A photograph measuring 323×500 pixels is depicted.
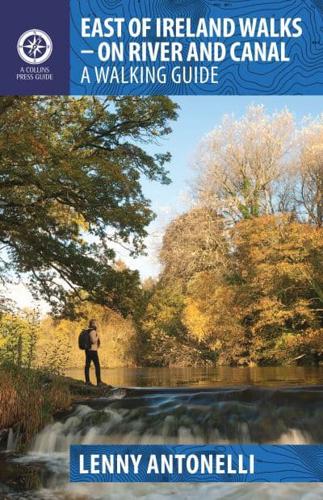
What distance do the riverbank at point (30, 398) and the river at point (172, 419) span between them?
0.17 meters

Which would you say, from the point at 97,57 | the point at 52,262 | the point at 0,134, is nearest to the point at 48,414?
the point at 52,262

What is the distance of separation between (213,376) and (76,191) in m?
3.37

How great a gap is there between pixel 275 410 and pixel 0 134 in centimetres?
502

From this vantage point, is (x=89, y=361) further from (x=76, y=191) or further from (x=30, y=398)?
(x=76, y=191)

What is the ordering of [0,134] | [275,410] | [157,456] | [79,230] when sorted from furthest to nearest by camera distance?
1. [79,230]
2. [0,134]
3. [275,410]
4. [157,456]

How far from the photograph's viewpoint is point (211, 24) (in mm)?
4047

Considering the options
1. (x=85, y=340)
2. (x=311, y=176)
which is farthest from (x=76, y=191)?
(x=311, y=176)

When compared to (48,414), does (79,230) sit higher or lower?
higher

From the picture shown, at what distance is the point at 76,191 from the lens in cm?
802

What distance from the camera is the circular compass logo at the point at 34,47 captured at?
4195 mm

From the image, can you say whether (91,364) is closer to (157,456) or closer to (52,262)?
(52,262)

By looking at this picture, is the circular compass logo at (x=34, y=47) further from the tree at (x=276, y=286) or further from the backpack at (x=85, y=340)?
the backpack at (x=85, y=340)

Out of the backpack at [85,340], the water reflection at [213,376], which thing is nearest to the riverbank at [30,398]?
the water reflection at [213,376]

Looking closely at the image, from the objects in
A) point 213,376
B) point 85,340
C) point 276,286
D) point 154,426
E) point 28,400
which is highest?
point 276,286
